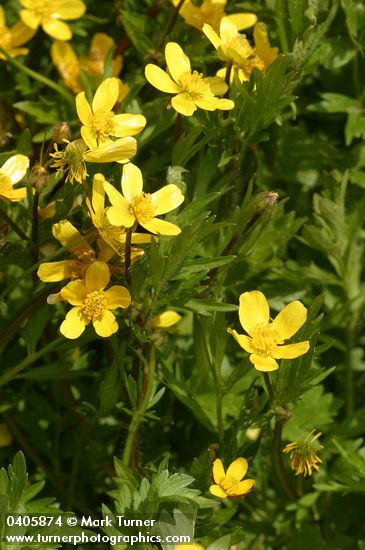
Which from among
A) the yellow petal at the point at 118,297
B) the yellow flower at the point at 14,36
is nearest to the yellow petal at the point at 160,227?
the yellow petal at the point at 118,297

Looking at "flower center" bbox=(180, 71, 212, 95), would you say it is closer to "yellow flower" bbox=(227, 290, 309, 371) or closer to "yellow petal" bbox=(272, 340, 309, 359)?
"yellow flower" bbox=(227, 290, 309, 371)

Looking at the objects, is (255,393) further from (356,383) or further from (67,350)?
(356,383)

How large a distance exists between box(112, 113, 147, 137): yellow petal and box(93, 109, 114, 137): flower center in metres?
0.01

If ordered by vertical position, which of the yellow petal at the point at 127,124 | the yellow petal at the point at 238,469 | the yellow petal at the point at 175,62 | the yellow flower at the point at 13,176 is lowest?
the yellow petal at the point at 238,469

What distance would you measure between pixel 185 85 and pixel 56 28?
1.86 feet

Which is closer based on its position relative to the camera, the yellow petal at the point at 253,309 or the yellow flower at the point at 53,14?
the yellow petal at the point at 253,309

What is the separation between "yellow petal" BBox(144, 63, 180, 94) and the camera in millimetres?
1573

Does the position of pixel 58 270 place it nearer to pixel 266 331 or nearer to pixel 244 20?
pixel 266 331

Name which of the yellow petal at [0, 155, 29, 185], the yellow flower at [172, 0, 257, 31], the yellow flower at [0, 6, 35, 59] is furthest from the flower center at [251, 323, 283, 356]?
the yellow flower at [0, 6, 35, 59]

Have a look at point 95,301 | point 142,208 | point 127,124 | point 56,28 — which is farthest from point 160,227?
point 56,28

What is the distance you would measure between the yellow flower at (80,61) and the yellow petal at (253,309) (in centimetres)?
73

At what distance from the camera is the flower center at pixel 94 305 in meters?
1.38

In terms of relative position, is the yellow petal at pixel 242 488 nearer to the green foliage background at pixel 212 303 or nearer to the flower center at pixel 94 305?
the green foliage background at pixel 212 303

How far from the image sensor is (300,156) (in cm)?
206
